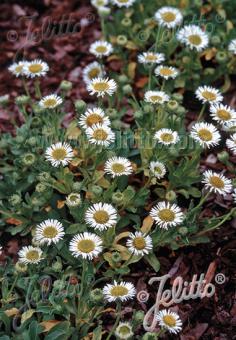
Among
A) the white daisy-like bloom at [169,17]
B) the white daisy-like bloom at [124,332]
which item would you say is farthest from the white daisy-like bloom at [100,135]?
the white daisy-like bloom at [169,17]

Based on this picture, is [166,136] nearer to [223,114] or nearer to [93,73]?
[223,114]

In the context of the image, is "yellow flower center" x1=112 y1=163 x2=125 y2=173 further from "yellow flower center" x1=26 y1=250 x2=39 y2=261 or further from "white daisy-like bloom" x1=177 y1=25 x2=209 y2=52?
"white daisy-like bloom" x1=177 y1=25 x2=209 y2=52

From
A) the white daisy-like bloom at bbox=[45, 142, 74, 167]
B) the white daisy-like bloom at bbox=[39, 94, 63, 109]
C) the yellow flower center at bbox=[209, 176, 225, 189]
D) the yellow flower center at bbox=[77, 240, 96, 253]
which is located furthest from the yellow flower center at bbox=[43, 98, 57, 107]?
the yellow flower center at bbox=[209, 176, 225, 189]

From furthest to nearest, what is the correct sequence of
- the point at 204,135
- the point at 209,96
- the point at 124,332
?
1. the point at 209,96
2. the point at 204,135
3. the point at 124,332

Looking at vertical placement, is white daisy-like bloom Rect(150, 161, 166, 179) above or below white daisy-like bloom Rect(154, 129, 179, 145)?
below

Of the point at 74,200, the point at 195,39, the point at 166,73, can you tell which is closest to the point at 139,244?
the point at 74,200

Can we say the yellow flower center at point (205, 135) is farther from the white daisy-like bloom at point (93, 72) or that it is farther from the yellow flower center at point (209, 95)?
the white daisy-like bloom at point (93, 72)

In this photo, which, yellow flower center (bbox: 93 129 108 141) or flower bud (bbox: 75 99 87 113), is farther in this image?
flower bud (bbox: 75 99 87 113)
